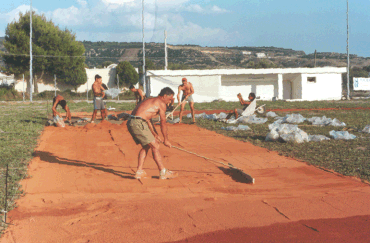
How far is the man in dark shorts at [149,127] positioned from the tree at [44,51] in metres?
41.2

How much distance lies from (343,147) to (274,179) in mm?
3449

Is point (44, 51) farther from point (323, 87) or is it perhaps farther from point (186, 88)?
point (186, 88)

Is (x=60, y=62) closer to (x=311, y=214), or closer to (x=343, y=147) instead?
(x=343, y=147)

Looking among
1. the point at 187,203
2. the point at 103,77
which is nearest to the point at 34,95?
the point at 103,77

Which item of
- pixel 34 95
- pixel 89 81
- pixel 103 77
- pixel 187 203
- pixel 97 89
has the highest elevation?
pixel 103 77

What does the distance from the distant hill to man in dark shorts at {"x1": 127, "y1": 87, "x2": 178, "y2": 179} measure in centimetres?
6048

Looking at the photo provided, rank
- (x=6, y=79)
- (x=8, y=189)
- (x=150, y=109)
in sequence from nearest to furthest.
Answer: (x=8, y=189) < (x=150, y=109) < (x=6, y=79)

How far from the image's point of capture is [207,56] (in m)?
83.1

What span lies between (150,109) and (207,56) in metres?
78.5

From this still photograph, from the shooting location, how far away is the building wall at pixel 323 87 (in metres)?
36.3

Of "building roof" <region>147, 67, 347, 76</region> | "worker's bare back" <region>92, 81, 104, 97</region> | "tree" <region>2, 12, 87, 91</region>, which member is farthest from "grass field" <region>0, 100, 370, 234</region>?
"tree" <region>2, 12, 87, 91</region>

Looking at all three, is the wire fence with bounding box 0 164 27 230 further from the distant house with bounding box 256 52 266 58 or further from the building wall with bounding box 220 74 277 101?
the distant house with bounding box 256 52 266 58

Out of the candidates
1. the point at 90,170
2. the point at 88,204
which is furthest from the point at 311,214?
the point at 90,170

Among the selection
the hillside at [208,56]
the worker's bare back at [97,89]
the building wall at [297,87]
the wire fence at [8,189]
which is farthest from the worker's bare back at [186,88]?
the hillside at [208,56]
